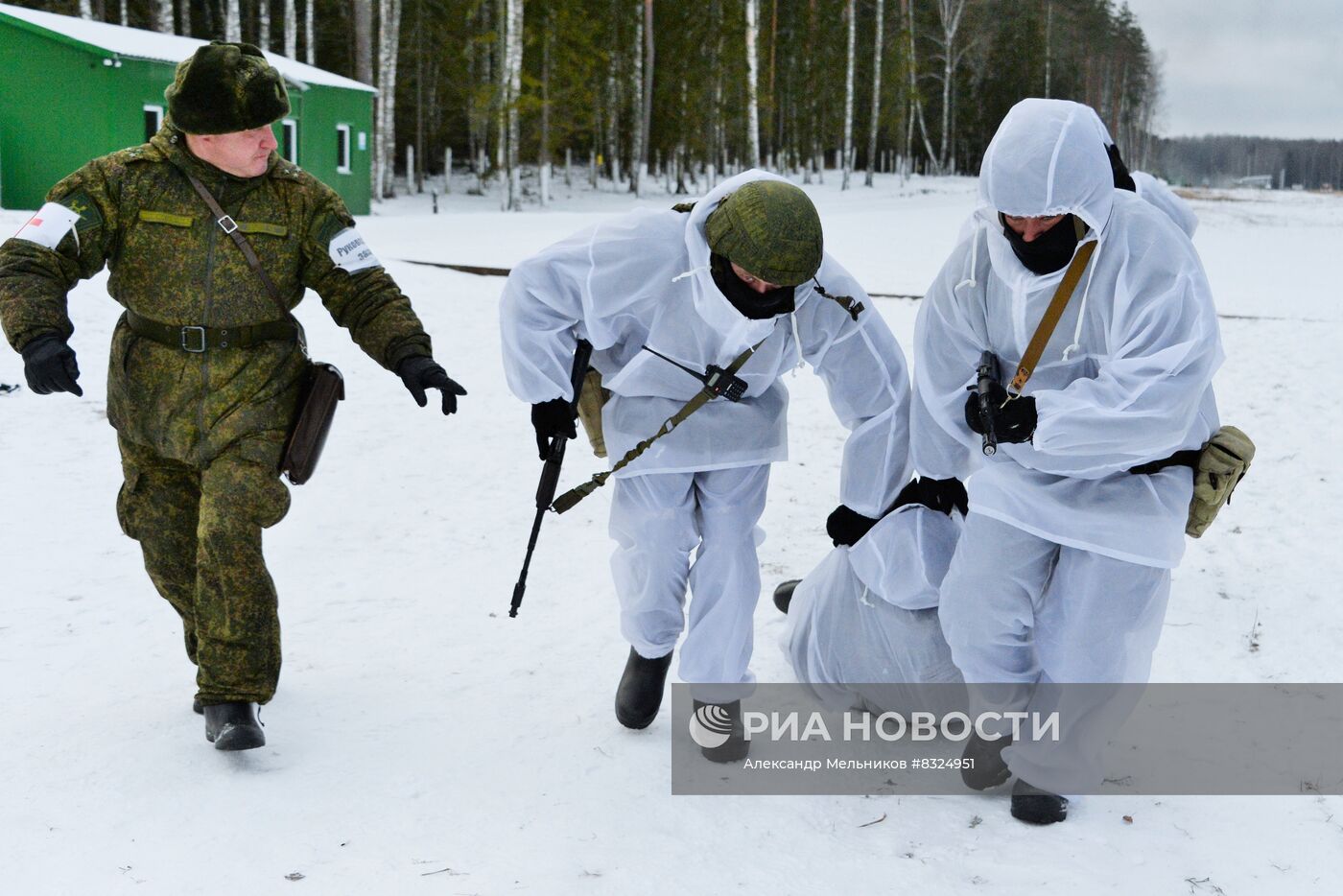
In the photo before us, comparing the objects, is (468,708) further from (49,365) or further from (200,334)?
(49,365)

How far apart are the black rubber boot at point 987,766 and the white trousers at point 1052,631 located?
5cm

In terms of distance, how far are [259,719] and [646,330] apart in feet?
4.76

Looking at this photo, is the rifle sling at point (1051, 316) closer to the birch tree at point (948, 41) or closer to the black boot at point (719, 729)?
the black boot at point (719, 729)

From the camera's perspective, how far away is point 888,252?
1454 centimetres

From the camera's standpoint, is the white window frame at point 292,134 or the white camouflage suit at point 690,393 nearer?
the white camouflage suit at point 690,393

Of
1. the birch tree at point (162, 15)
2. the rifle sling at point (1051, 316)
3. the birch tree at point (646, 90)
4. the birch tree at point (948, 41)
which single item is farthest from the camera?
the birch tree at point (948, 41)

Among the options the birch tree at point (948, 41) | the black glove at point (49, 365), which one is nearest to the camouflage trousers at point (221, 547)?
the black glove at point (49, 365)

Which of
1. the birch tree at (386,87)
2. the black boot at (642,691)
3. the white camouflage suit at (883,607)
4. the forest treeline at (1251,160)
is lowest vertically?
the black boot at (642,691)

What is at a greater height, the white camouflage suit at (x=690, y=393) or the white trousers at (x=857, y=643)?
the white camouflage suit at (x=690, y=393)

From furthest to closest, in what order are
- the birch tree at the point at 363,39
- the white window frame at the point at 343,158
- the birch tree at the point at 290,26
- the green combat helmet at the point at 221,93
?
the birch tree at the point at 290,26 → the birch tree at the point at 363,39 → the white window frame at the point at 343,158 → the green combat helmet at the point at 221,93

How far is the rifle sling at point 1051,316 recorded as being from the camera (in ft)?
8.92

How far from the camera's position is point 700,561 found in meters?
3.23

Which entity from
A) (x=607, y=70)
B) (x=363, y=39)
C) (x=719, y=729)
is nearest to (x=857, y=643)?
(x=719, y=729)

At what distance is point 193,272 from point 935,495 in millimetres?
1979
